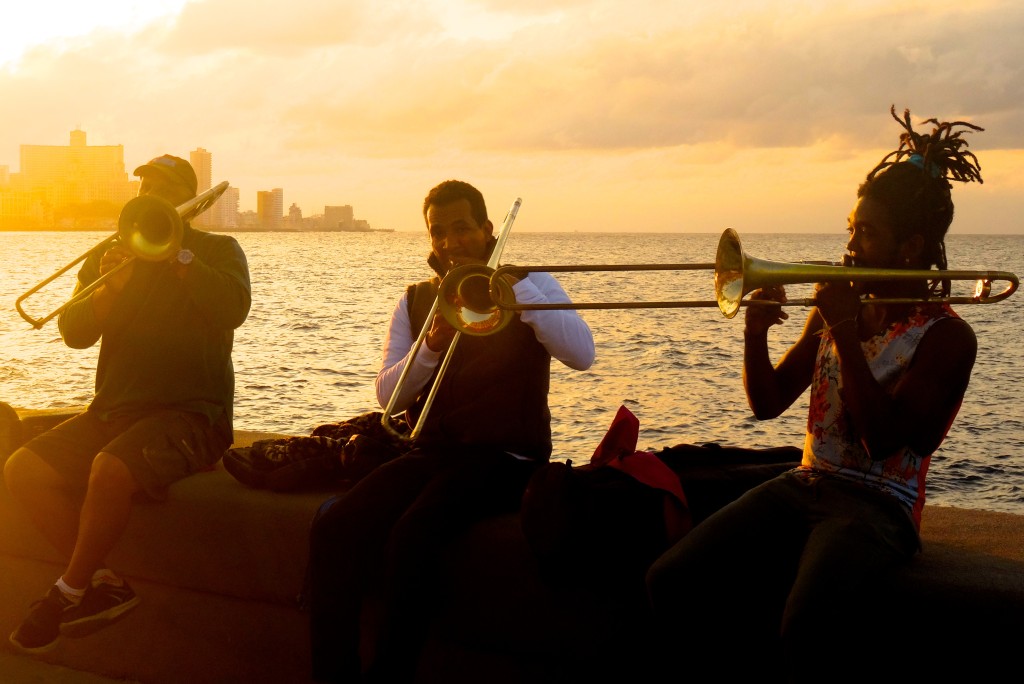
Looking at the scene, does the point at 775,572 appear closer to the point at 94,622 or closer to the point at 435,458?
the point at 435,458

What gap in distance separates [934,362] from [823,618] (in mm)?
749

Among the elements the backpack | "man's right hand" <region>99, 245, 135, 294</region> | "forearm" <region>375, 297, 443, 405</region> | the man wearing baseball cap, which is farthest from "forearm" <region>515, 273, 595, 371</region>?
"man's right hand" <region>99, 245, 135, 294</region>

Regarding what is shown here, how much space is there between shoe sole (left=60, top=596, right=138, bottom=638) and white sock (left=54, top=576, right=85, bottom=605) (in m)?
0.06

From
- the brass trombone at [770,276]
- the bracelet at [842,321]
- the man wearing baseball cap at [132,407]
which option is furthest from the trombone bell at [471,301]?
the man wearing baseball cap at [132,407]

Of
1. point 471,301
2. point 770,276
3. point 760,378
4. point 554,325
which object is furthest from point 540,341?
point 770,276

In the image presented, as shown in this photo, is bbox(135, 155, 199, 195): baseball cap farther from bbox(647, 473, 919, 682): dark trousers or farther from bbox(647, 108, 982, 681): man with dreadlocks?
bbox(647, 473, 919, 682): dark trousers

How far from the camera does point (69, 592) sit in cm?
350

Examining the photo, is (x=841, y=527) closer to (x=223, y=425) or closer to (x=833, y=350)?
(x=833, y=350)

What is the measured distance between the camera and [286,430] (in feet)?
37.7

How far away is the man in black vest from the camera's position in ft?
9.71

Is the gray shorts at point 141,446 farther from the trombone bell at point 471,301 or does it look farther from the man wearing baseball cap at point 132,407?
the trombone bell at point 471,301

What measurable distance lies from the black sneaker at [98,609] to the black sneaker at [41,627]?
0.02 m

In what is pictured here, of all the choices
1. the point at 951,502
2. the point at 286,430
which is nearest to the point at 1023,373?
the point at 951,502

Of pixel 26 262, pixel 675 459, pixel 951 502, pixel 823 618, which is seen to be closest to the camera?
pixel 823 618
